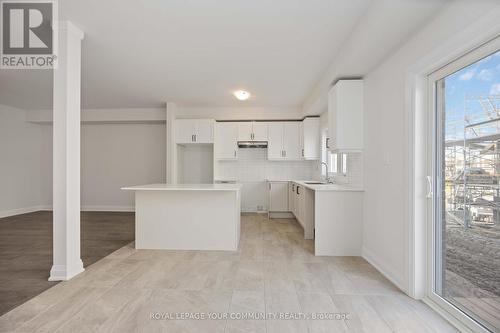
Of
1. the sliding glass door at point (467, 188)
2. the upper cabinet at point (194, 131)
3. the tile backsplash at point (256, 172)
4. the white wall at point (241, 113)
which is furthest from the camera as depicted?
the tile backsplash at point (256, 172)

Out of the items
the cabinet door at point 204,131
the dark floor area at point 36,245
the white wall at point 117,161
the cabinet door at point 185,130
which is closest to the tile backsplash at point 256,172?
the cabinet door at point 204,131

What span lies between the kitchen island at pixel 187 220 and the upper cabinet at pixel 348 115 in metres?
1.60

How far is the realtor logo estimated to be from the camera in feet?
7.76

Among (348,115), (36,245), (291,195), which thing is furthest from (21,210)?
(348,115)

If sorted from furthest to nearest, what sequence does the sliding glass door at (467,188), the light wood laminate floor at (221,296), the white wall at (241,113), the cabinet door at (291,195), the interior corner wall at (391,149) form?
the white wall at (241,113) < the cabinet door at (291,195) < the interior corner wall at (391,149) < the light wood laminate floor at (221,296) < the sliding glass door at (467,188)

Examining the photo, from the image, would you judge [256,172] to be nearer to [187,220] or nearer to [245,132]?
[245,132]

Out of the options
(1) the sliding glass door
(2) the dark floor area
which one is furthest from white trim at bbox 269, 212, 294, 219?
(1) the sliding glass door

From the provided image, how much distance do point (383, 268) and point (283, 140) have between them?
3798mm

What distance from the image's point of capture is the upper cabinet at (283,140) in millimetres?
6020

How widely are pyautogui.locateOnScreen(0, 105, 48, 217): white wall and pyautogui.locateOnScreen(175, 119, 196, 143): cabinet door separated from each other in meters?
4.05

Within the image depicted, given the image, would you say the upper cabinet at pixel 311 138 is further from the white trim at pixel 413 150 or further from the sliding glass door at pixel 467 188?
the sliding glass door at pixel 467 188

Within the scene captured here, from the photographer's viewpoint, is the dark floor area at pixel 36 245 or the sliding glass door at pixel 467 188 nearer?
the sliding glass door at pixel 467 188

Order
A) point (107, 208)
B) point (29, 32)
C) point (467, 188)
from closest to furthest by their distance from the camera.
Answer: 1. point (467, 188)
2. point (29, 32)
3. point (107, 208)

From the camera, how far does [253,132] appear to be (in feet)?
19.8
